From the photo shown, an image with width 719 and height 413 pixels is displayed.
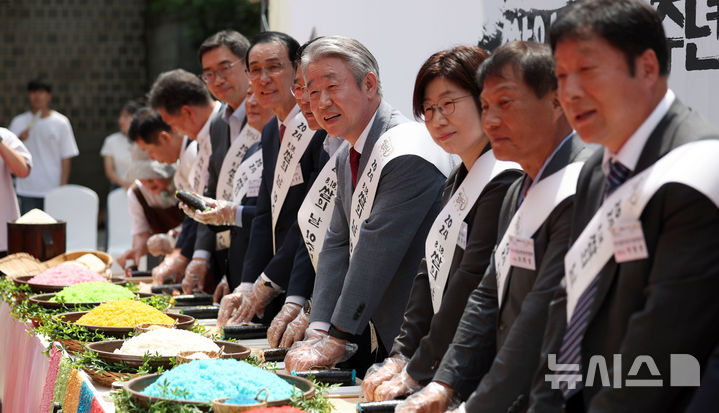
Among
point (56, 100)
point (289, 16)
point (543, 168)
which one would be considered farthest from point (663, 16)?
point (56, 100)

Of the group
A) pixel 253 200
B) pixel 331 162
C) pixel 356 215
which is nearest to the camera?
pixel 356 215

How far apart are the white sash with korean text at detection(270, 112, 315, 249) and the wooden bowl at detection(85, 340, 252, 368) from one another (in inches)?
36.3

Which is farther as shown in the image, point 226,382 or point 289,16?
point 289,16

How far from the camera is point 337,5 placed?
154 inches

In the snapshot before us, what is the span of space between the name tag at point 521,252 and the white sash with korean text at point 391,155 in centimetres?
75

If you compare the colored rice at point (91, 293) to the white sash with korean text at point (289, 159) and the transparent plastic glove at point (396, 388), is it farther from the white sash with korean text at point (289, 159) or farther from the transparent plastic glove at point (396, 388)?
the transparent plastic glove at point (396, 388)

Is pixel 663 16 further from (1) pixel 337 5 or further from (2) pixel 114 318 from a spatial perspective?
(1) pixel 337 5

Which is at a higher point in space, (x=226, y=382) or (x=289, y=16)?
(x=289, y=16)

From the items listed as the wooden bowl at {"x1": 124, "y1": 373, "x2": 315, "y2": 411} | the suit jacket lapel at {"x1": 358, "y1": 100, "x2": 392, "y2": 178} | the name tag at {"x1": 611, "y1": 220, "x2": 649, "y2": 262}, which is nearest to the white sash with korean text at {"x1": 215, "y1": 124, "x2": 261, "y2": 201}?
the suit jacket lapel at {"x1": 358, "y1": 100, "x2": 392, "y2": 178}

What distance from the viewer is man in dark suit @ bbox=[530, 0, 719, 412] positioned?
4.32 feet

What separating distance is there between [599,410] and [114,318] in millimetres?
1688

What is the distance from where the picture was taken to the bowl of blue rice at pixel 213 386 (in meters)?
1.81

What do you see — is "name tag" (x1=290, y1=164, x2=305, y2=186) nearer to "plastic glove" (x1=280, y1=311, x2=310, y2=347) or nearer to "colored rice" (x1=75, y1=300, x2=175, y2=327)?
"plastic glove" (x1=280, y1=311, x2=310, y2=347)

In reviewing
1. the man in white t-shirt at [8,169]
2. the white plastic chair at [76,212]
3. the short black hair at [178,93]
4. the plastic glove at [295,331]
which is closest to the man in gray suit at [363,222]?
the plastic glove at [295,331]
